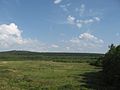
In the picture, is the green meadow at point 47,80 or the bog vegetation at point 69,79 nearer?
the green meadow at point 47,80

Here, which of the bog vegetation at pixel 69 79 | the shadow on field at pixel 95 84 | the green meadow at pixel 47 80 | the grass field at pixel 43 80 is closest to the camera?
the shadow on field at pixel 95 84

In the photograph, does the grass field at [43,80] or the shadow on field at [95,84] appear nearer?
the shadow on field at [95,84]

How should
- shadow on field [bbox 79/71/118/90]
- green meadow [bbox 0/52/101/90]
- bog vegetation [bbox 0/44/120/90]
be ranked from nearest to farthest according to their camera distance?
1. shadow on field [bbox 79/71/118/90]
2. green meadow [bbox 0/52/101/90]
3. bog vegetation [bbox 0/44/120/90]

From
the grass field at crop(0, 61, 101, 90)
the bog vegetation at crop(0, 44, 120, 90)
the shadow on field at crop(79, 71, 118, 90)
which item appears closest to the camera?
the shadow on field at crop(79, 71, 118, 90)

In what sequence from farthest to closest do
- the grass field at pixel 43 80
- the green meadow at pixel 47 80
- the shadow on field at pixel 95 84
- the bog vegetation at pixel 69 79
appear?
the bog vegetation at pixel 69 79, the green meadow at pixel 47 80, the grass field at pixel 43 80, the shadow on field at pixel 95 84

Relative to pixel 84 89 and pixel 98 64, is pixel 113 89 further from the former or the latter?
pixel 98 64

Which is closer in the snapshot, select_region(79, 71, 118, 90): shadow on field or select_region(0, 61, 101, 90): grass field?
select_region(79, 71, 118, 90): shadow on field

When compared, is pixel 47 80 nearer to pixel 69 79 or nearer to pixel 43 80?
pixel 43 80

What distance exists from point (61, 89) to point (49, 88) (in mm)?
2414

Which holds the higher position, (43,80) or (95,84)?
(43,80)

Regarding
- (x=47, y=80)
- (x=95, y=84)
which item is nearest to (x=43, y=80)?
(x=47, y=80)

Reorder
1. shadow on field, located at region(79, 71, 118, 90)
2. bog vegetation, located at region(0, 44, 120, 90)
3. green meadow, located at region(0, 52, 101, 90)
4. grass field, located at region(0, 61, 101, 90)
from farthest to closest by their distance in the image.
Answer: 1. bog vegetation, located at region(0, 44, 120, 90)
2. green meadow, located at region(0, 52, 101, 90)
3. grass field, located at region(0, 61, 101, 90)
4. shadow on field, located at region(79, 71, 118, 90)

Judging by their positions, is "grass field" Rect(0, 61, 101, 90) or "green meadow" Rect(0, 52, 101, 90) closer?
"grass field" Rect(0, 61, 101, 90)

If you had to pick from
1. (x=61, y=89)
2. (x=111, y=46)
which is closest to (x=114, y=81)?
(x=61, y=89)
